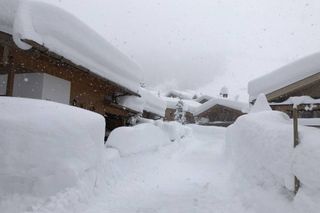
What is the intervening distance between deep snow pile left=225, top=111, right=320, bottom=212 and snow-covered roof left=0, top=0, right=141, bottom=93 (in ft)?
17.8

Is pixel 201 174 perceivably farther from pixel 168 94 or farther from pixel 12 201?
pixel 168 94

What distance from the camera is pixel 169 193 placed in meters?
6.79

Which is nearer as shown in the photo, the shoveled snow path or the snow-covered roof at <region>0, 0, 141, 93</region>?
the shoveled snow path

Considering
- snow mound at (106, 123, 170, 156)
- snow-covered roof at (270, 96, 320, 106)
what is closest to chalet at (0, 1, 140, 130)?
snow mound at (106, 123, 170, 156)

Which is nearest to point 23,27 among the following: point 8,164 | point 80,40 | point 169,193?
point 80,40

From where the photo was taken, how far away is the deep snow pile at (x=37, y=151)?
457 cm

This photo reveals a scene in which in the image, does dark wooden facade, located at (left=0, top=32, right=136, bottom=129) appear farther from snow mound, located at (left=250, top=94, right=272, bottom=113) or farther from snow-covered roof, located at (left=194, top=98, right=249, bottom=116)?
snow-covered roof, located at (left=194, top=98, right=249, bottom=116)

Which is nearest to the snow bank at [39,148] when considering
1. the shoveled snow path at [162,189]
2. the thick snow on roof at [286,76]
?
the shoveled snow path at [162,189]

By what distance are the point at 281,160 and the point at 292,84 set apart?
262 inches

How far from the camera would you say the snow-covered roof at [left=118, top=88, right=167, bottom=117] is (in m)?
15.2

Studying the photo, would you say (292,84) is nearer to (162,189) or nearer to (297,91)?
(297,91)

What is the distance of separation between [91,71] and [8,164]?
5.28 meters

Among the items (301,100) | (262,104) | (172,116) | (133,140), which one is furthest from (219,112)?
(133,140)

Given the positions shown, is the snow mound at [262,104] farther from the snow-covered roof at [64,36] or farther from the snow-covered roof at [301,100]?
the snow-covered roof at [64,36]
